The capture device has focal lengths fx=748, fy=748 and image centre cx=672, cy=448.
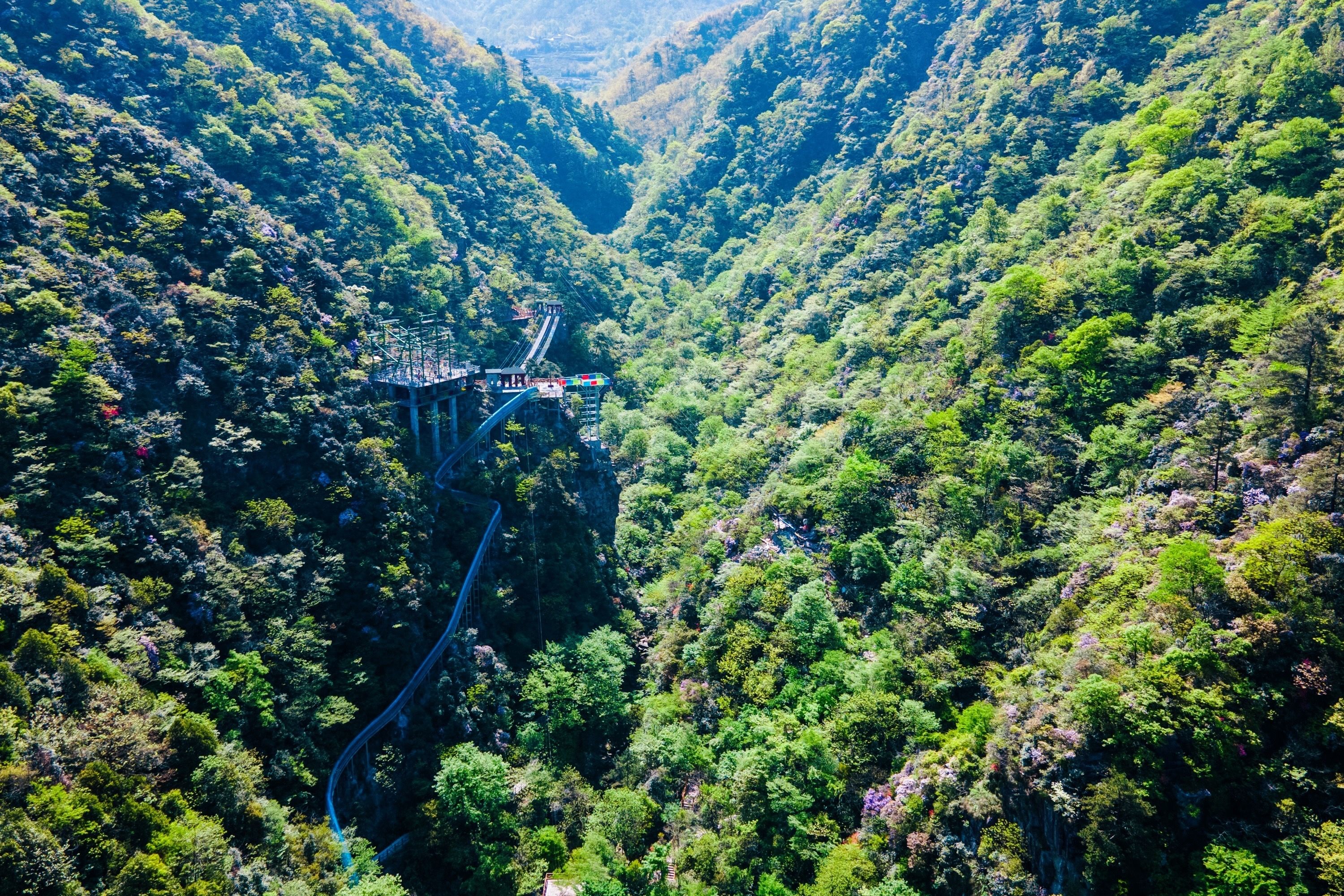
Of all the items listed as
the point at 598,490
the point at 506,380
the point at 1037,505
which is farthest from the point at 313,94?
the point at 1037,505

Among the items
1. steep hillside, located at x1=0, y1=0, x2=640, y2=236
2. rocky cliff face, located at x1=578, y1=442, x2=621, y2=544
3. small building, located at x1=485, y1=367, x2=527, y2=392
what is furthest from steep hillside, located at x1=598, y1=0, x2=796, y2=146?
rocky cliff face, located at x1=578, y1=442, x2=621, y2=544

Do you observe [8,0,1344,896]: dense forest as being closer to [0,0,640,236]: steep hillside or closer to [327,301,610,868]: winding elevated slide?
[0,0,640,236]: steep hillside

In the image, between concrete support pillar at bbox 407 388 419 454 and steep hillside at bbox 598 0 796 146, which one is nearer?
concrete support pillar at bbox 407 388 419 454

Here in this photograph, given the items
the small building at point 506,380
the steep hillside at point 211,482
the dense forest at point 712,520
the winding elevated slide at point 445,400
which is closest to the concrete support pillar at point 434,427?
the winding elevated slide at point 445,400

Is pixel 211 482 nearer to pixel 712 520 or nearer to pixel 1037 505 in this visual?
pixel 712 520

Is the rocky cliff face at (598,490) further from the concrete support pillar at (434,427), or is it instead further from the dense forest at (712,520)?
the concrete support pillar at (434,427)

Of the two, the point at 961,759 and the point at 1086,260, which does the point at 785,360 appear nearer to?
the point at 1086,260

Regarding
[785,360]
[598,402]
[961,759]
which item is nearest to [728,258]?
[785,360]
